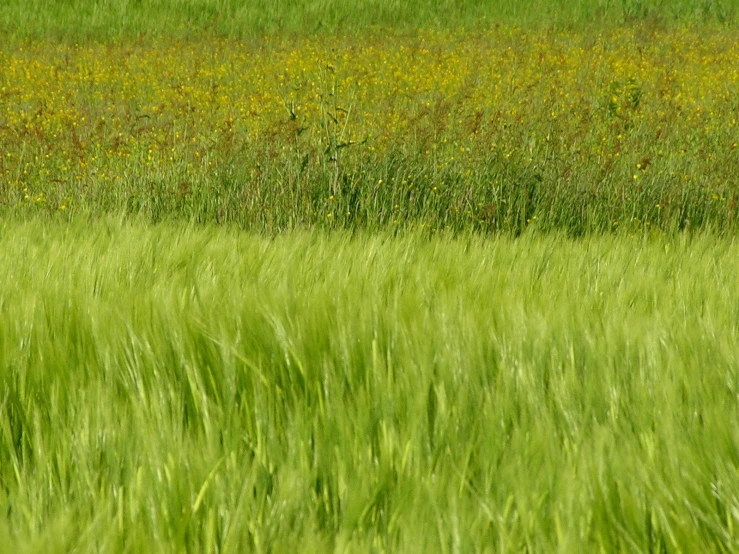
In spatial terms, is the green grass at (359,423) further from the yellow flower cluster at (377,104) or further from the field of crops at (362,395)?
the yellow flower cluster at (377,104)

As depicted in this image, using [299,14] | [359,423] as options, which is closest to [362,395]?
[359,423]

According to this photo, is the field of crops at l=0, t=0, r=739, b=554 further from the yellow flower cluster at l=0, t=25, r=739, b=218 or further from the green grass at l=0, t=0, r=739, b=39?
the green grass at l=0, t=0, r=739, b=39

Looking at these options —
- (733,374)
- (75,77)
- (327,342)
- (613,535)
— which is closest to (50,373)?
(327,342)

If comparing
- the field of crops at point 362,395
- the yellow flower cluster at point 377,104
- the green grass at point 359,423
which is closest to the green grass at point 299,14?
the yellow flower cluster at point 377,104

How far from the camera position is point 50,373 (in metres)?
1.72

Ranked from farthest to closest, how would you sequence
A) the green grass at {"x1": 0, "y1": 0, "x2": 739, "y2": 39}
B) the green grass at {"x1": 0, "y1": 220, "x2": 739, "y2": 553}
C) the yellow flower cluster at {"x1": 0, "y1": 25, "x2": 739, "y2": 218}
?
the green grass at {"x1": 0, "y1": 0, "x2": 739, "y2": 39} → the yellow flower cluster at {"x1": 0, "y1": 25, "x2": 739, "y2": 218} → the green grass at {"x1": 0, "y1": 220, "x2": 739, "y2": 553}

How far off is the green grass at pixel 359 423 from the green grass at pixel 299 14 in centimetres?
1580

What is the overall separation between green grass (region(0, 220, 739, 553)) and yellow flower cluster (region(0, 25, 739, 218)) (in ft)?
12.7

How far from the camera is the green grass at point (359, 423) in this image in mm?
1183

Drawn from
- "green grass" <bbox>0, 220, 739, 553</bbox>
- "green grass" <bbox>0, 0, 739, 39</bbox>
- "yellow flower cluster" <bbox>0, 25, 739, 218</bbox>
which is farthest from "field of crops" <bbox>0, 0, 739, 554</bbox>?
"green grass" <bbox>0, 0, 739, 39</bbox>

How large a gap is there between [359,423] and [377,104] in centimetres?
914

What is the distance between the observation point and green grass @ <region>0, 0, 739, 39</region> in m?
17.2

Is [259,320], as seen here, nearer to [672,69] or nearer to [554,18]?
[672,69]

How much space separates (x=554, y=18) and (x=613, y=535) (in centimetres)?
1775
